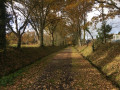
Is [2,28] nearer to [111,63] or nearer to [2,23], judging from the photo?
[2,23]

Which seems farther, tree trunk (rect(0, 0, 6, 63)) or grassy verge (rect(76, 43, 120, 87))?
tree trunk (rect(0, 0, 6, 63))

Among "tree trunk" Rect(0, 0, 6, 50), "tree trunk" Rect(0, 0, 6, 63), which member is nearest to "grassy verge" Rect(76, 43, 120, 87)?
"tree trunk" Rect(0, 0, 6, 63)

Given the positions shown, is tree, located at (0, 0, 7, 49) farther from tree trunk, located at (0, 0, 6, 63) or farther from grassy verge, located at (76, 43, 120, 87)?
grassy verge, located at (76, 43, 120, 87)

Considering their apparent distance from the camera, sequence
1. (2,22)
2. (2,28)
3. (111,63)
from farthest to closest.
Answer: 1. (2,28)
2. (2,22)
3. (111,63)

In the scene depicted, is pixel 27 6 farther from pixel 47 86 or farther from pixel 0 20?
pixel 47 86

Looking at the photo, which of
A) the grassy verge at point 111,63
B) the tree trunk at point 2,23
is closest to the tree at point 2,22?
the tree trunk at point 2,23

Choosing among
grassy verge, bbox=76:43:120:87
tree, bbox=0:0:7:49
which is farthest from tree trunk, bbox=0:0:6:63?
grassy verge, bbox=76:43:120:87

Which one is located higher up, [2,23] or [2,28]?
[2,23]

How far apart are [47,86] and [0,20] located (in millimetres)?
6553

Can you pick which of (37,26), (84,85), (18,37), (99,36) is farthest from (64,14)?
(84,85)

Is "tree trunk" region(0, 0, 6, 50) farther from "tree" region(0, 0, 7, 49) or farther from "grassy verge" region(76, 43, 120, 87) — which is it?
"grassy verge" region(76, 43, 120, 87)

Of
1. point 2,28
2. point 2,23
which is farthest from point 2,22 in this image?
point 2,28

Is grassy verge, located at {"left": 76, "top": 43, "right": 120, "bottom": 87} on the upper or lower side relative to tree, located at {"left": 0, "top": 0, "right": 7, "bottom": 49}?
lower

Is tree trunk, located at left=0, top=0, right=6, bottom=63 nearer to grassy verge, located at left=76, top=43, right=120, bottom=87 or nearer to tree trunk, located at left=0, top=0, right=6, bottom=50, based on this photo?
tree trunk, located at left=0, top=0, right=6, bottom=50
